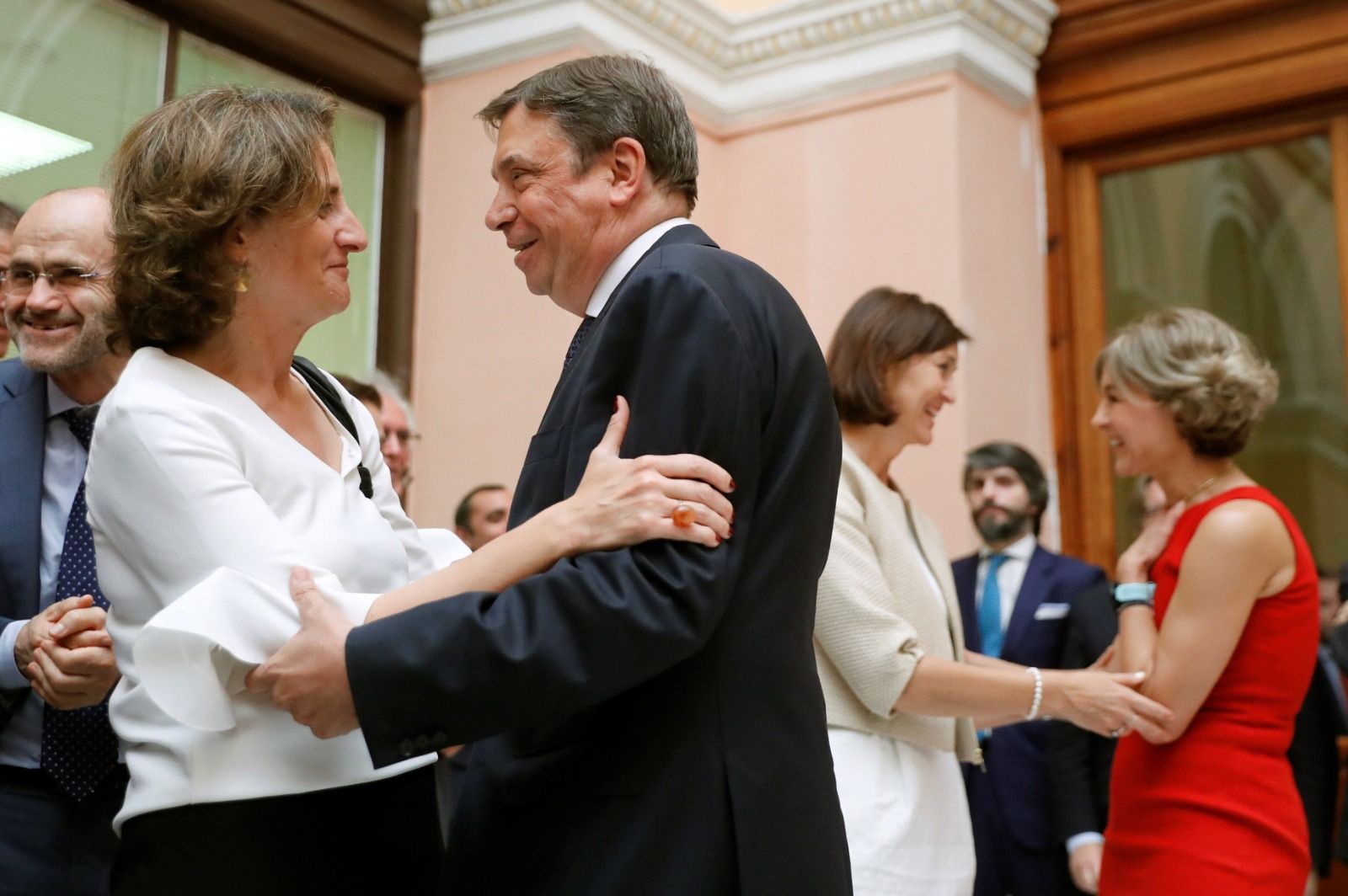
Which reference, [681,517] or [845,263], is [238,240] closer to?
[681,517]

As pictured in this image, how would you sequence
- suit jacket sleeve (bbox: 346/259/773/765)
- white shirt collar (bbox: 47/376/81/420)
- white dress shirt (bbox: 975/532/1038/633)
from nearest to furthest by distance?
suit jacket sleeve (bbox: 346/259/773/765)
white shirt collar (bbox: 47/376/81/420)
white dress shirt (bbox: 975/532/1038/633)

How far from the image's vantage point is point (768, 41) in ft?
18.0

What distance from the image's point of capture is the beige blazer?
2.64 metres

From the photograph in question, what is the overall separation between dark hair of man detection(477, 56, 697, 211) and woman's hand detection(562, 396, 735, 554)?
488 mm

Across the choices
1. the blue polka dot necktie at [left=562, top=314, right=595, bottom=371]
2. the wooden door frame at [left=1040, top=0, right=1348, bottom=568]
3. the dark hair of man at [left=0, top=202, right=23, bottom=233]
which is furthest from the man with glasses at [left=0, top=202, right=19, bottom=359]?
the wooden door frame at [left=1040, top=0, right=1348, bottom=568]

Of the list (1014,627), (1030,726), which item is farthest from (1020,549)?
(1030,726)

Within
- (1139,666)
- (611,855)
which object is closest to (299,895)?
(611,855)

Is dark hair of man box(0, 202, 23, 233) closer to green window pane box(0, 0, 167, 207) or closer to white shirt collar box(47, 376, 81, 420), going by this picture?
white shirt collar box(47, 376, 81, 420)

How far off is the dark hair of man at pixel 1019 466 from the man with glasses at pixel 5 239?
9.55 feet

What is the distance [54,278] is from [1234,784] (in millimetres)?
2277

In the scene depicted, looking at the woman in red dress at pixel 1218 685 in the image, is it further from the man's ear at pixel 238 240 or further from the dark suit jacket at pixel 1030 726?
the man's ear at pixel 238 240

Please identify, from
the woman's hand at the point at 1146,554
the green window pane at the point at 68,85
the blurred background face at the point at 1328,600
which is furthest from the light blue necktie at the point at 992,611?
the green window pane at the point at 68,85

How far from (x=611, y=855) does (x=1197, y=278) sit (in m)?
4.57

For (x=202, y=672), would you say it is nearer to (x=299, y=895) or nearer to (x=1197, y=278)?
(x=299, y=895)
